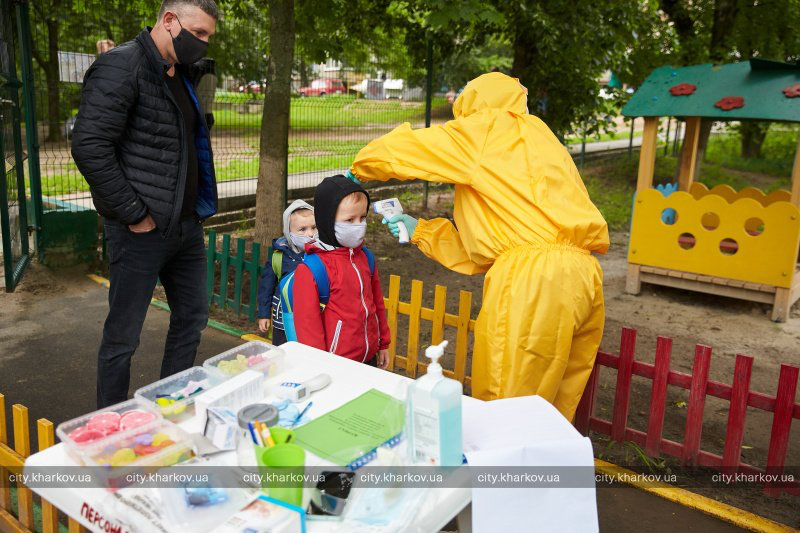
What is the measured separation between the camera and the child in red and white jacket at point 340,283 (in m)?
3.10

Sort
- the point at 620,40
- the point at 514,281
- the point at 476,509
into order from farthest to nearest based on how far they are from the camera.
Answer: the point at 620,40 < the point at 514,281 < the point at 476,509

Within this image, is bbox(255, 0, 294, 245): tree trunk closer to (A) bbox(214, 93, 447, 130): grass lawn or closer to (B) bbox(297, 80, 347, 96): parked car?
(A) bbox(214, 93, 447, 130): grass lawn

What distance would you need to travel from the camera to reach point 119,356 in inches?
128

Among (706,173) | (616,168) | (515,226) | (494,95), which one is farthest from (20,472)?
(706,173)

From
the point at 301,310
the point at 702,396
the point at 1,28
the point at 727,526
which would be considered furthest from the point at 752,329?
the point at 1,28

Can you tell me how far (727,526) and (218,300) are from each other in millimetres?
4330

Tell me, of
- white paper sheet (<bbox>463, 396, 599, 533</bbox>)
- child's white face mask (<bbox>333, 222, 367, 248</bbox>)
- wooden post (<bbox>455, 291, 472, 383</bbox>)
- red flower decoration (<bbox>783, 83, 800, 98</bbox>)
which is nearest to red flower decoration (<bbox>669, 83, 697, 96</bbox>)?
red flower decoration (<bbox>783, 83, 800, 98</bbox>)

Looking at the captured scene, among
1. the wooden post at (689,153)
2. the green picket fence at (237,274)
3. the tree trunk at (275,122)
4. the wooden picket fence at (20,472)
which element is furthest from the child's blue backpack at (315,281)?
the wooden post at (689,153)

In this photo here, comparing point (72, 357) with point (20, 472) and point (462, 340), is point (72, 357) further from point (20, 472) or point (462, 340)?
point (462, 340)

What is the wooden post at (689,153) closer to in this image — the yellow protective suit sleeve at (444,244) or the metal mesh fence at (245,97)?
the metal mesh fence at (245,97)

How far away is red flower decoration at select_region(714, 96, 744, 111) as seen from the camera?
22.9 ft

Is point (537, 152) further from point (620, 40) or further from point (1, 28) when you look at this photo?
point (620, 40)

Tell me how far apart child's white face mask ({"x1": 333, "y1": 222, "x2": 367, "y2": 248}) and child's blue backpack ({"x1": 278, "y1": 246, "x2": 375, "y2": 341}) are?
0.15m

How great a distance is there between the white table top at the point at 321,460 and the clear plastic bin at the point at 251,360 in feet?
0.13
